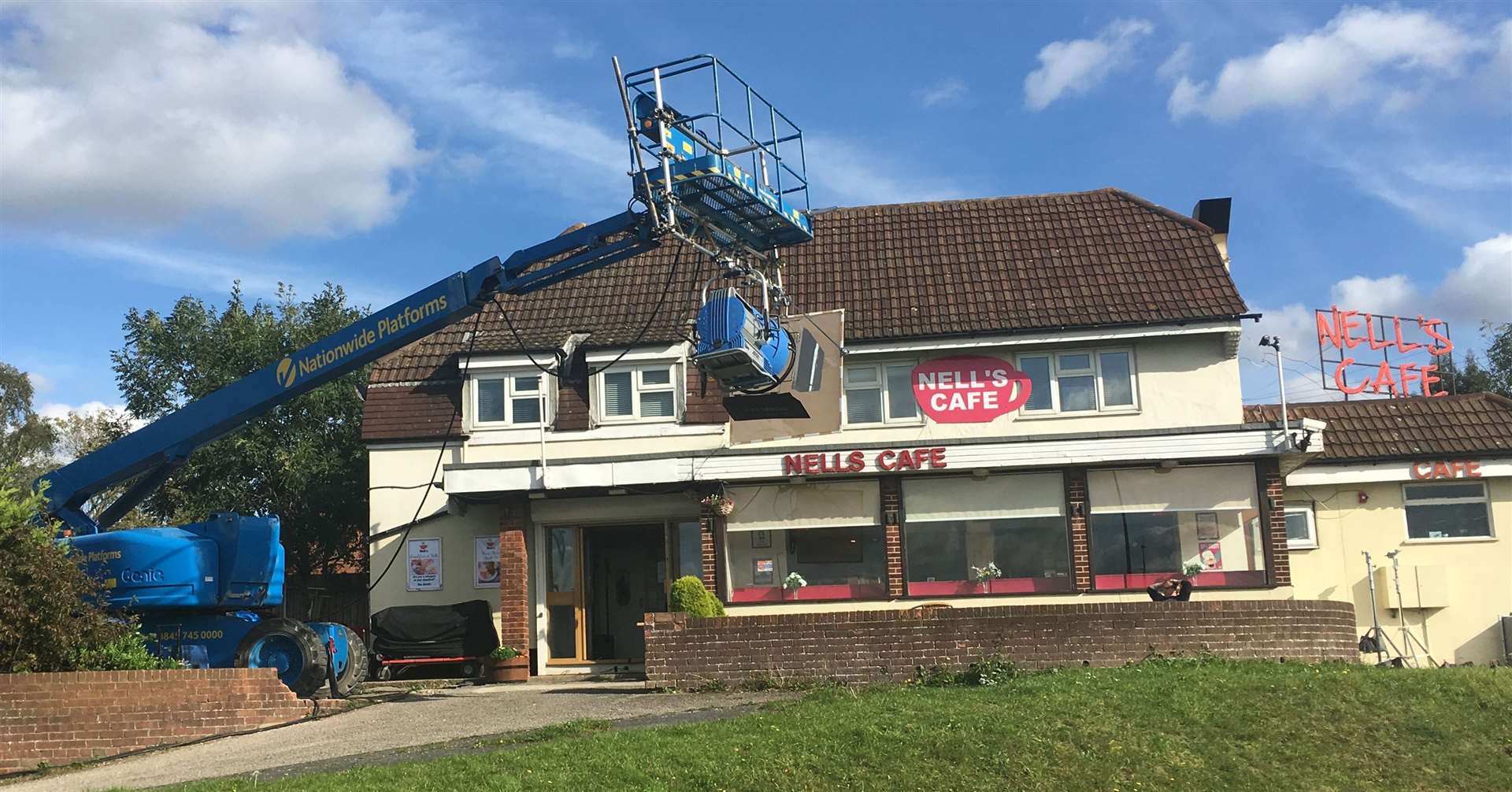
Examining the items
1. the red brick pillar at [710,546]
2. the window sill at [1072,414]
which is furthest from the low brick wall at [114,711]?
the window sill at [1072,414]

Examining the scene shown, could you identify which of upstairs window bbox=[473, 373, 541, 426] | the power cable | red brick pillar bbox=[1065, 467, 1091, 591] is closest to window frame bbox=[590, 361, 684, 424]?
upstairs window bbox=[473, 373, 541, 426]

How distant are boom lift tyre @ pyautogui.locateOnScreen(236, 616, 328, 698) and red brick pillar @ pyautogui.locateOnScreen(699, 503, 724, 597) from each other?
6367mm

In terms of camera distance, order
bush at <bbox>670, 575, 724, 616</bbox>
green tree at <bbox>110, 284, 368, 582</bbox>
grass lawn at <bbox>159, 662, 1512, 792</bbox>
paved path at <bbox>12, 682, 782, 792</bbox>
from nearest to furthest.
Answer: grass lawn at <bbox>159, 662, 1512, 792</bbox>
paved path at <bbox>12, 682, 782, 792</bbox>
bush at <bbox>670, 575, 724, 616</bbox>
green tree at <bbox>110, 284, 368, 582</bbox>

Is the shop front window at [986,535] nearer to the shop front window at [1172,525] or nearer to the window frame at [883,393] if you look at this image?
the shop front window at [1172,525]

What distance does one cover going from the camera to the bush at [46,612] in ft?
50.2

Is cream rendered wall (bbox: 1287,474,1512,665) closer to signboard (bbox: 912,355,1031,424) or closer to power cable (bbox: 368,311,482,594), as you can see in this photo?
signboard (bbox: 912,355,1031,424)

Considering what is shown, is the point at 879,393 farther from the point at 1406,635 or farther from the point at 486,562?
the point at 1406,635

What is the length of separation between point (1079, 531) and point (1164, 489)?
158cm

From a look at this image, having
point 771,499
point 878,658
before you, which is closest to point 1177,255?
point 771,499

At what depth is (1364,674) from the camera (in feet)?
45.4

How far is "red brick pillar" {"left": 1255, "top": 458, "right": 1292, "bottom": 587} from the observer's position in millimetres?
20922

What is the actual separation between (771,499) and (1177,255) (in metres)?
8.62

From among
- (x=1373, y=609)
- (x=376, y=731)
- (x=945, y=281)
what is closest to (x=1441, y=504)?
(x=1373, y=609)

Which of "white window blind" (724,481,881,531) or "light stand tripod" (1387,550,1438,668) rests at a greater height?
"white window blind" (724,481,881,531)
